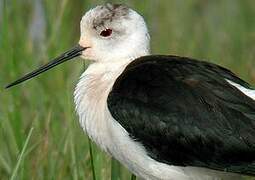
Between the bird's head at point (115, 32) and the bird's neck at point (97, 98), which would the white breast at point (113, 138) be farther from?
the bird's head at point (115, 32)

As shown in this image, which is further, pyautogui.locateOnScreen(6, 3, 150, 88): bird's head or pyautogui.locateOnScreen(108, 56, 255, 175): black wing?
pyautogui.locateOnScreen(6, 3, 150, 88): bird's head

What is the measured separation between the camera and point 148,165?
541cm

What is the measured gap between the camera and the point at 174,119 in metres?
5.28

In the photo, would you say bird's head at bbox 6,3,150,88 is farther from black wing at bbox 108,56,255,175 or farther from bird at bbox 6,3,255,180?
black wing at bbox 108,56,255,175

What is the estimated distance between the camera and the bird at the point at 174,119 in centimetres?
523

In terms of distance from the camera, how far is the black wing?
17.1ft

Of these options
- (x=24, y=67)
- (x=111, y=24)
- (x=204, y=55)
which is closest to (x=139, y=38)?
(x=111, y=24)

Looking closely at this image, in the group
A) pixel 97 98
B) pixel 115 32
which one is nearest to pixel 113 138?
pixel 97 98

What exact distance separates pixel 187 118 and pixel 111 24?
934 millimetres

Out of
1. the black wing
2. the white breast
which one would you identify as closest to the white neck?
the white breast

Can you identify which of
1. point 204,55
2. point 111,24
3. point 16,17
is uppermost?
point 111,24

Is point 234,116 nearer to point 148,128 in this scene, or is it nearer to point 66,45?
point 148,128

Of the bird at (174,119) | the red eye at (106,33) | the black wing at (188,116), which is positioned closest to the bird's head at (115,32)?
the red eye at (106,33)

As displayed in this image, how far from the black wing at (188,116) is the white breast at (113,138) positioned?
0.06 metres
